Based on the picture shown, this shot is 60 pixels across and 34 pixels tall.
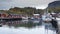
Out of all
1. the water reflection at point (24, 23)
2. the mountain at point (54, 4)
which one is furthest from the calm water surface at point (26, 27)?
the mountain at point (54, 4)

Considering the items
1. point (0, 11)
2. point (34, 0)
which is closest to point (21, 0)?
point (34, 0)

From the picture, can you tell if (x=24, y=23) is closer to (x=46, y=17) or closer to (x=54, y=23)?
(x=46, y=17)

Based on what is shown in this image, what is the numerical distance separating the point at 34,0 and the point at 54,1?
1.03 feet

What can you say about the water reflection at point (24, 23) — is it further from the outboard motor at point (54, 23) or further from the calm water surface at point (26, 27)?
the outboard motor at point (54, 23)

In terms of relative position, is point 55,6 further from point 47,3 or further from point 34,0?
point 34,0

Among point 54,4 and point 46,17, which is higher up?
point 54,4

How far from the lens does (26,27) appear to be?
2508mm

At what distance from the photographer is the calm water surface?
2480mm

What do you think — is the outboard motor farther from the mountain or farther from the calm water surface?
the mountain

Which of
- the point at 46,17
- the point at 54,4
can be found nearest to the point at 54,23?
the point at 46,17

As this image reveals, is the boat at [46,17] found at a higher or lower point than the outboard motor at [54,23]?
higher

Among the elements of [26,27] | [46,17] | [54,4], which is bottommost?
[26,27]

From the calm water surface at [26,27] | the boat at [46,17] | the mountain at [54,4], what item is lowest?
the calm water surface at [26,27]

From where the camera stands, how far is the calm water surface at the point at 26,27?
8.14 feet
